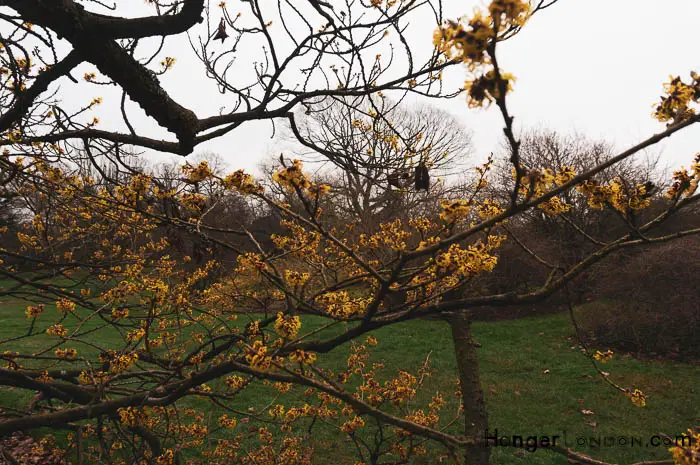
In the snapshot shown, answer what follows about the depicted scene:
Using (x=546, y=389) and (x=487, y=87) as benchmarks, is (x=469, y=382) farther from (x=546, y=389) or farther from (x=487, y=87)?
(x=546, y=389)

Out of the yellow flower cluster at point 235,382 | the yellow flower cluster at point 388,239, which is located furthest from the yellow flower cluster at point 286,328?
the yellow flower cluster at point 235,382

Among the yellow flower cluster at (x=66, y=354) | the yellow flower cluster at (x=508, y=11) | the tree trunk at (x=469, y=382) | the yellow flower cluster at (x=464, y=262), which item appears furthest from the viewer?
the tree trunk at (x=469, y=382)

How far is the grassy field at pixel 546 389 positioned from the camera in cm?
630

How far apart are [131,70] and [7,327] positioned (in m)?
14.4

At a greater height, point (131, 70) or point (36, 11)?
point (36, 11)

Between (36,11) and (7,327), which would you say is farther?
(7,327)

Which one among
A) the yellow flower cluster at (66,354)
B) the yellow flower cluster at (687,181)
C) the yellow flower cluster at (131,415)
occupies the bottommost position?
the yellow flower cluster at (131,415)

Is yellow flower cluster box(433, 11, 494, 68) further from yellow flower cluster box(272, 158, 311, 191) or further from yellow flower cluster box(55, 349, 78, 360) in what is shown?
yellow flower cluster box(55, 349, 78, 360)

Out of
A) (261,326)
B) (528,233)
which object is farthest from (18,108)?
(528,233)

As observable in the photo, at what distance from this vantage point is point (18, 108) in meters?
2.44

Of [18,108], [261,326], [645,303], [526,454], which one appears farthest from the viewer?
[645,303]

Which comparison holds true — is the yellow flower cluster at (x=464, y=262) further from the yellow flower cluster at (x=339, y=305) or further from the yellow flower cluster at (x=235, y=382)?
the yellow flower cluster at (x=235, y=382)

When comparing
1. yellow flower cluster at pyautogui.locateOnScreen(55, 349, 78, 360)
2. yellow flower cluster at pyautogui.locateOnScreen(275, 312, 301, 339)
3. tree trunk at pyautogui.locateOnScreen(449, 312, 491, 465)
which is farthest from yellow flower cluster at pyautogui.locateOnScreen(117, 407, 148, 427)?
tree trunk at pyautogui.locateOnScreen(449, 312, 491, 465)

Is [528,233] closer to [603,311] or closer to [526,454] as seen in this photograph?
[603,311]
